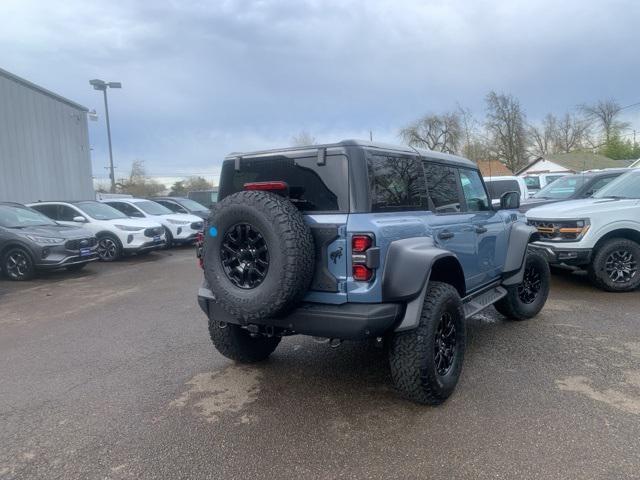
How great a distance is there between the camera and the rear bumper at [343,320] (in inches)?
119

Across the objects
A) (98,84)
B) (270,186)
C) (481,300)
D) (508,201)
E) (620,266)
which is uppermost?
(98,84)

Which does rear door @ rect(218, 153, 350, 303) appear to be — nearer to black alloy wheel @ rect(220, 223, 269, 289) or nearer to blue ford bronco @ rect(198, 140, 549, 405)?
blue ford bronco @ rect(198, 140, 549, 405)

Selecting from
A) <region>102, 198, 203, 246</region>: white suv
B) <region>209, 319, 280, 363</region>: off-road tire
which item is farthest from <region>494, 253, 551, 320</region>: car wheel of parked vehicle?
<region>102, 198, 203, 246</region>: white suv

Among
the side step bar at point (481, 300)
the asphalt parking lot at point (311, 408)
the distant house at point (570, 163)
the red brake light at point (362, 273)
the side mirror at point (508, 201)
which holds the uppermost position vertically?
the distant house at point (570, 163)

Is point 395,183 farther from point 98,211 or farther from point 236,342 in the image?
point 98,211

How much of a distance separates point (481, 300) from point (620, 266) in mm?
3472

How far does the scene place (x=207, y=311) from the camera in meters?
3.80

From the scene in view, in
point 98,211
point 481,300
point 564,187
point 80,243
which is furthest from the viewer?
point 98,211

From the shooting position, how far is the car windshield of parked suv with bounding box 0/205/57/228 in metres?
9.61

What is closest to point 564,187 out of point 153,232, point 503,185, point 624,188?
point 503,185

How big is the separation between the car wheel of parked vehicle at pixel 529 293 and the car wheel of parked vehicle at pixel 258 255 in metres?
3.25

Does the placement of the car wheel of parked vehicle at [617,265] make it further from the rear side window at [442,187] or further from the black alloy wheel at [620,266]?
the rear side window at [442,187]

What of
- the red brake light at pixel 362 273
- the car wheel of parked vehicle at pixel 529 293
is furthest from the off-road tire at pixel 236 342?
the car wheel of parked vehicle at pixel 529 293

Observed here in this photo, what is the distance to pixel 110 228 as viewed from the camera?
1159 cm
